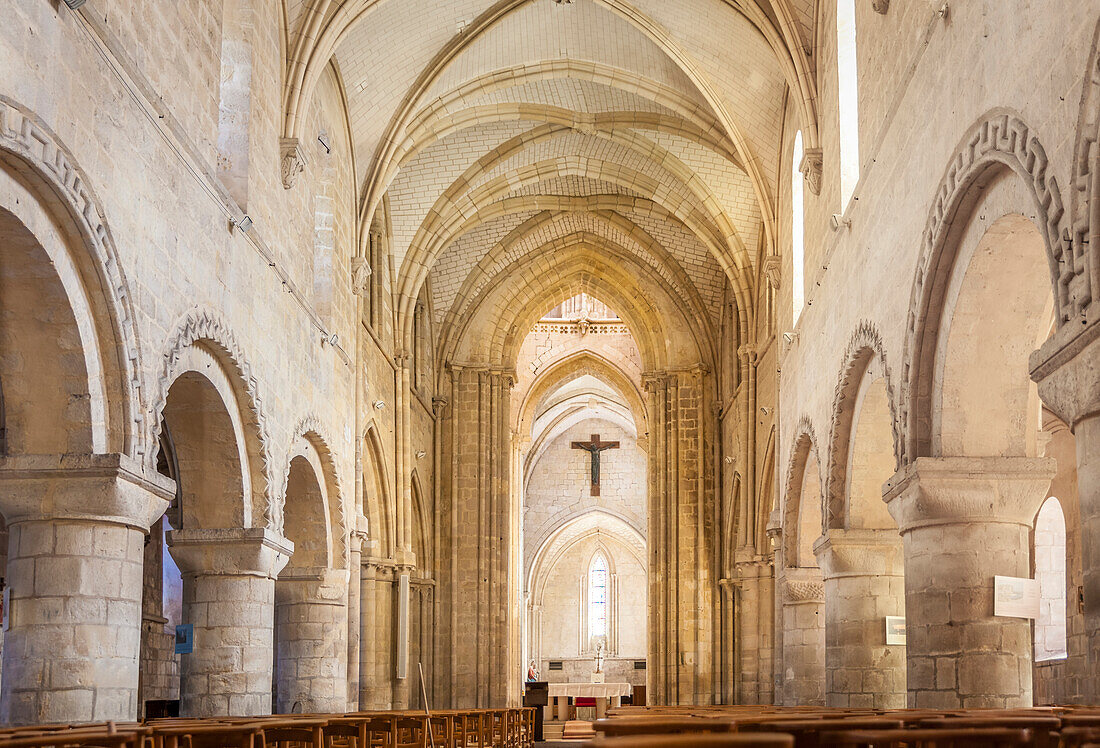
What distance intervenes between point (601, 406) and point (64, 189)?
34530mm

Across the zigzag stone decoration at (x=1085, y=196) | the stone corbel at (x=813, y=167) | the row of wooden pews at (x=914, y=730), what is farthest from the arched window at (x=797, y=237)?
the row of wooden pews at (x=914, y=730)

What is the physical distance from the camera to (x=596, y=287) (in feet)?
96.2

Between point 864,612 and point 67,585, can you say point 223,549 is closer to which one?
point 67,585

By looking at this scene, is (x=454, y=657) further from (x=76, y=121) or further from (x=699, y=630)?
(x=76, y=121)

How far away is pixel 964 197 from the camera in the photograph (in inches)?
359

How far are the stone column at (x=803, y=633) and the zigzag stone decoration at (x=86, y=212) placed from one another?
10207mm

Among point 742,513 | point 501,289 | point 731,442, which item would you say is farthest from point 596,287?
point 742,513

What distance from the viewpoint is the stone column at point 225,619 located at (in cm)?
1323

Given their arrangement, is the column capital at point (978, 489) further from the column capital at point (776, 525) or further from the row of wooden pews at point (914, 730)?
the column capital at point (776, 525)

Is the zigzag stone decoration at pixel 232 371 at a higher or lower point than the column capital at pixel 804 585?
higher

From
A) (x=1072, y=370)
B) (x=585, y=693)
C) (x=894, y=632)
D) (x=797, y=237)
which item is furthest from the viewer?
(x=585, y=693)

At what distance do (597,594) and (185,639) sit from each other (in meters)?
35.9

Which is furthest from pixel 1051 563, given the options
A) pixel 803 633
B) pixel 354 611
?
pixel 354 611

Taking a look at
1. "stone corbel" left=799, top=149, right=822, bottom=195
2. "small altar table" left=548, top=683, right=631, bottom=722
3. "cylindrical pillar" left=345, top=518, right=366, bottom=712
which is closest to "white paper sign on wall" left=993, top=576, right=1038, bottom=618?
"stone corbel" left=799, top=149, right=822, bottom=195
